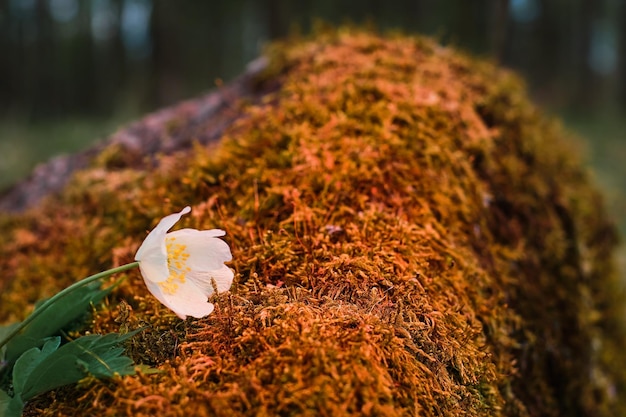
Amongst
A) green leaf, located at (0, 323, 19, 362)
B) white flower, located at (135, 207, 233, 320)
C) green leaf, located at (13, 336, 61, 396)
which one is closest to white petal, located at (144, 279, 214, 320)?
white flower, located at (135, 207, 233, 320)

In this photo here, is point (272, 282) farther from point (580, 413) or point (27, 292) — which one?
point (580, 413)

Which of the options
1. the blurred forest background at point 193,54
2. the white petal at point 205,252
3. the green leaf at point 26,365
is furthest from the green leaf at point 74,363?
the blurred forest background at point 193,54

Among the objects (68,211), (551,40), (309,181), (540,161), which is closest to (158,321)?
(309,181)

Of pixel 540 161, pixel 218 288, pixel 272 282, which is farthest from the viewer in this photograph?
pixel 540 161

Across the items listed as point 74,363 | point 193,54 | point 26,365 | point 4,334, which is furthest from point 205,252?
point 193,54

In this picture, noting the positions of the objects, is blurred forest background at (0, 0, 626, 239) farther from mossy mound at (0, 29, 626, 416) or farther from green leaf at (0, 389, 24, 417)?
green leaf at (0, 389, 24, 417)

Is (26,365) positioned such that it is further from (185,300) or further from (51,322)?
(185,300)
